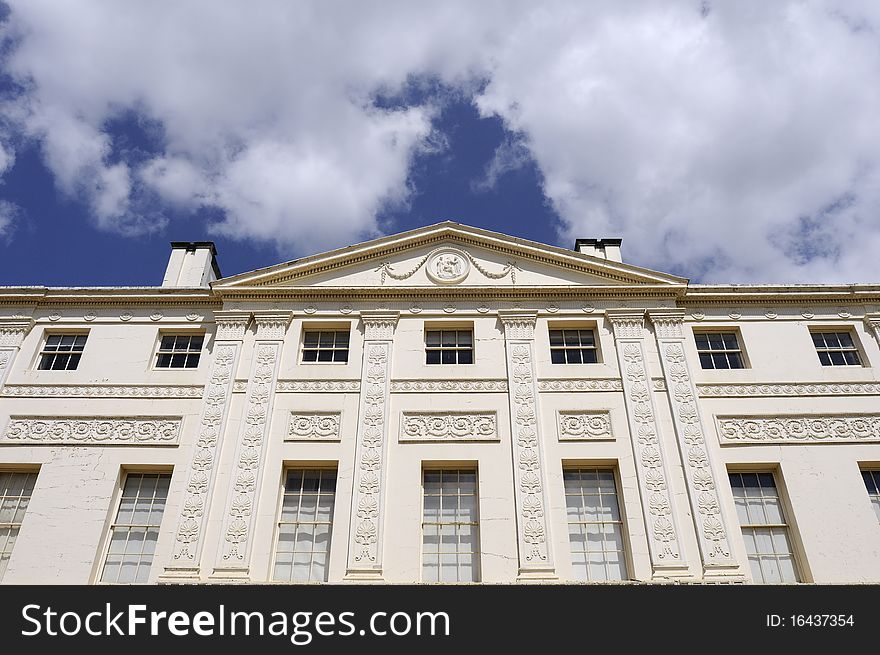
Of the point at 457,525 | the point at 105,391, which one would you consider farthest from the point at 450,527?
the point at 105,391


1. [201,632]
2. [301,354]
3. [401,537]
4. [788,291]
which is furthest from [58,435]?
[788,291]

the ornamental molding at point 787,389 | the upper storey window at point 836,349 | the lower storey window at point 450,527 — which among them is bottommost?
the lower storey window at point 450,527

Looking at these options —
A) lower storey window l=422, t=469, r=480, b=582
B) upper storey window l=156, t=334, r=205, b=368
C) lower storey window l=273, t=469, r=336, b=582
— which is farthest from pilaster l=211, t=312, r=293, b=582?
lower storey window l=422, t=469, r=480, b=582

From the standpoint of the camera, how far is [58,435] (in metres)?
15.4

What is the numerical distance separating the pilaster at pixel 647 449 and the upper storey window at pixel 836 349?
4.44 meters

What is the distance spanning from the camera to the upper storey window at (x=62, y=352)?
1706cm

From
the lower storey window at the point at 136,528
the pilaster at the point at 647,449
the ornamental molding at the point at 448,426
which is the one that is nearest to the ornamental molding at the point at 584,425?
the pilaster at the point at 647,449

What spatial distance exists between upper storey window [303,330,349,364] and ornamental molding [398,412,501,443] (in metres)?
2.56

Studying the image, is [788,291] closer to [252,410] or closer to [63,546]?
[252,410]

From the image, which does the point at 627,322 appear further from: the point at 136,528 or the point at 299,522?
the point at 136,528

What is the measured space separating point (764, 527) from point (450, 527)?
6.56 m

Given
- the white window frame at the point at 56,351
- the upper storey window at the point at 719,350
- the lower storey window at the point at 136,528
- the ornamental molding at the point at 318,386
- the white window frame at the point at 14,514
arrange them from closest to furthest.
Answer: the lower storey window at the point at 136,528
the white window frame at the point at 14,514
the ornamental molding at the point at 318,386
the upper storey window at the point at 719,350
the white window frame at the point at 56,351

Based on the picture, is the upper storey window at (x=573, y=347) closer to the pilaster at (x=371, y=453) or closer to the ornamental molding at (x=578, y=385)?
the ornamental molding at (x=578, y=385)

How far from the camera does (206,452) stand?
15.0m
